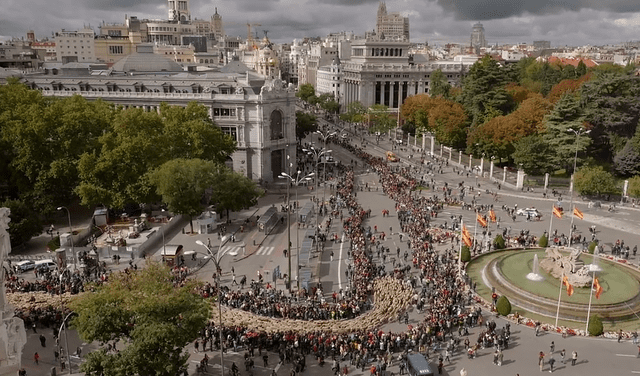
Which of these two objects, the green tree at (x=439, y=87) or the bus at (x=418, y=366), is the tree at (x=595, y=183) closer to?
the bus at (x=418, y=366)

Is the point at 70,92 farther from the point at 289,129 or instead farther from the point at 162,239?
the point at 162,239

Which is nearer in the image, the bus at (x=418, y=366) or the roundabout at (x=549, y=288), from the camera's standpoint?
the bus at (x=418, y=366)

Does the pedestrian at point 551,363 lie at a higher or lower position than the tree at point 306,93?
lower

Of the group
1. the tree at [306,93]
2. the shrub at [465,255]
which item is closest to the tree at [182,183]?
the shrub at [465,255]

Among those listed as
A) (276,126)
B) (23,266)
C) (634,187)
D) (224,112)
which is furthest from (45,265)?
(634,187)

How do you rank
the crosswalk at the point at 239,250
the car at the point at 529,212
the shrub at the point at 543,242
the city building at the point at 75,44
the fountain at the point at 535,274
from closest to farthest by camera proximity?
the fountain at the point at 535,274 → the shrub at the point at 543,242 → the crosswalk at the point at 239,250 → the car at the point at 529,212 → the city building at the point at 75,44

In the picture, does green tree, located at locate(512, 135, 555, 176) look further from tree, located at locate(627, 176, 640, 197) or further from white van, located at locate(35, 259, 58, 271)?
white van, located at locate(35, 259, 58, 271)

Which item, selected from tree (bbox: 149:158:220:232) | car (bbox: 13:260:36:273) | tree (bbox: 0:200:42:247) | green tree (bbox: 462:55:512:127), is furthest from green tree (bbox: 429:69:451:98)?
car (bbox: 13:260:36:273)

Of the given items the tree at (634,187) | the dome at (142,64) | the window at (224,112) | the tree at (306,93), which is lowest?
the tree at (634,187)
